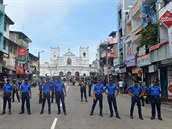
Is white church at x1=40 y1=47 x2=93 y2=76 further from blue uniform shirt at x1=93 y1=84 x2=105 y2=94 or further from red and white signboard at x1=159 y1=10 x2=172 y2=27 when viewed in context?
blue uniform shirt at x1=93 y1=84 x2=105 y2=94

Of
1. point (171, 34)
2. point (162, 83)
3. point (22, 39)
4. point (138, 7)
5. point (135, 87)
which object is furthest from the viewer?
point (22, 39)

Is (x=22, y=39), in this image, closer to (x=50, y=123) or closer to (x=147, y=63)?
(x=147, y=63)

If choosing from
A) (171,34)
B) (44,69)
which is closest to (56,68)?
(44,69)

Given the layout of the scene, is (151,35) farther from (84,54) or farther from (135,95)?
(84,54)

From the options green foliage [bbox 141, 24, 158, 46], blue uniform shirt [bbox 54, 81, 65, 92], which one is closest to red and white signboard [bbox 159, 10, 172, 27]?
green foliage [bbox 141, 24, 158, 46]

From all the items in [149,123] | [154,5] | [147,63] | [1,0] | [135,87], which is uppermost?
[1,0]

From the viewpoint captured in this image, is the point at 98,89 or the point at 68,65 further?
the point at 68,65

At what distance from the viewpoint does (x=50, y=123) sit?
10602mm

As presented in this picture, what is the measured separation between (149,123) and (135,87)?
2.24 metres

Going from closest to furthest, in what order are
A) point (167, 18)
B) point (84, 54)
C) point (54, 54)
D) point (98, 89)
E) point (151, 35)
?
point (98, 89)
point (167, 18)
point (151, 35)
point (54, 54)
point (84, 54)

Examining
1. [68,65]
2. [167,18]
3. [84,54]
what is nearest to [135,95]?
[167,18]

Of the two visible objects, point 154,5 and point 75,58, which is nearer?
point 154,5

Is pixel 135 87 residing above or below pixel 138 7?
below

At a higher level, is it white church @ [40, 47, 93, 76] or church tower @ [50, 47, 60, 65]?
church tower @ [50, 47, 60, 65]
